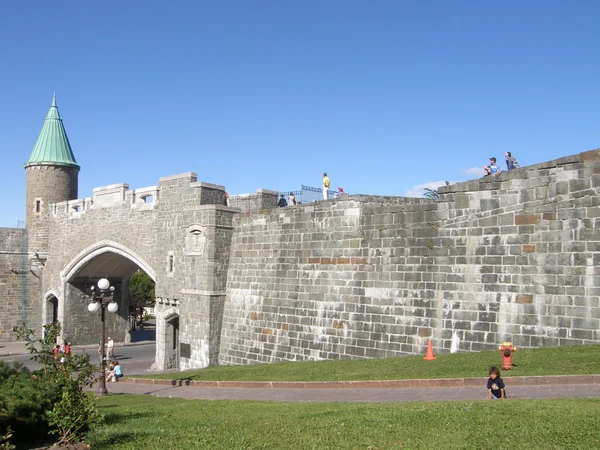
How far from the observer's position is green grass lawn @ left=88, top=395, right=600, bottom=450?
7207mm

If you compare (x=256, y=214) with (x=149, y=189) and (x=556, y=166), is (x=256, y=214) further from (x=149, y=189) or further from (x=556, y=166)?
(x=556, y=166)

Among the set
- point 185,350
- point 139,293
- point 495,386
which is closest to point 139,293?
point 139,293

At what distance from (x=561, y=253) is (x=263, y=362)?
10479 mm

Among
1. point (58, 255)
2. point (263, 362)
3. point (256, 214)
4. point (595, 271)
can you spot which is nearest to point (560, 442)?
point (595, 271)

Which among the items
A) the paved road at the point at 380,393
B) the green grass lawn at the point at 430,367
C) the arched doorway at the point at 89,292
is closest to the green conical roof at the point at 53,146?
the arched doorway at the point at 89,292

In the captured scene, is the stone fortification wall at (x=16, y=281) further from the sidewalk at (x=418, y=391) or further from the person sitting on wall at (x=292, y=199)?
the sidewalk at (x=418, y=391)

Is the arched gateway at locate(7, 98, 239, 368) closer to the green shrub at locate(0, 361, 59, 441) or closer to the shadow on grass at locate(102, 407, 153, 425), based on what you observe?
the shadow on grass at locate(102, 407, 153, 425)

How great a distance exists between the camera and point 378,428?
809cm

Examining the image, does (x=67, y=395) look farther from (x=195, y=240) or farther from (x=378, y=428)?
(x=195, y=240)

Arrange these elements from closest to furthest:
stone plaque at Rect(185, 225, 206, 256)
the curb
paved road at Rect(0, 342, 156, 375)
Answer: the curb, stone plaque at Rect(185, 225, 206, 256), paved road at Rect(0, 342, 156, 375)

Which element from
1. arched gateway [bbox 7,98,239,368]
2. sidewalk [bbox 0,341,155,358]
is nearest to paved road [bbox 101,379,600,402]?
arched gateway [bbox 7,98,239,368]

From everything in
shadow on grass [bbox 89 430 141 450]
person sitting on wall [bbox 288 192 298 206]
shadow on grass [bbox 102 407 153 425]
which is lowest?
shadow on grass [bbox 102 407 153 425]

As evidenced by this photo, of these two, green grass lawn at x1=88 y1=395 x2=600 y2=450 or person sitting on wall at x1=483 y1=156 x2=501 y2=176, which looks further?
person sitting on wall at x1=483 y1=156 x2=501 y2=176

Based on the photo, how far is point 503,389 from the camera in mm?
9961
